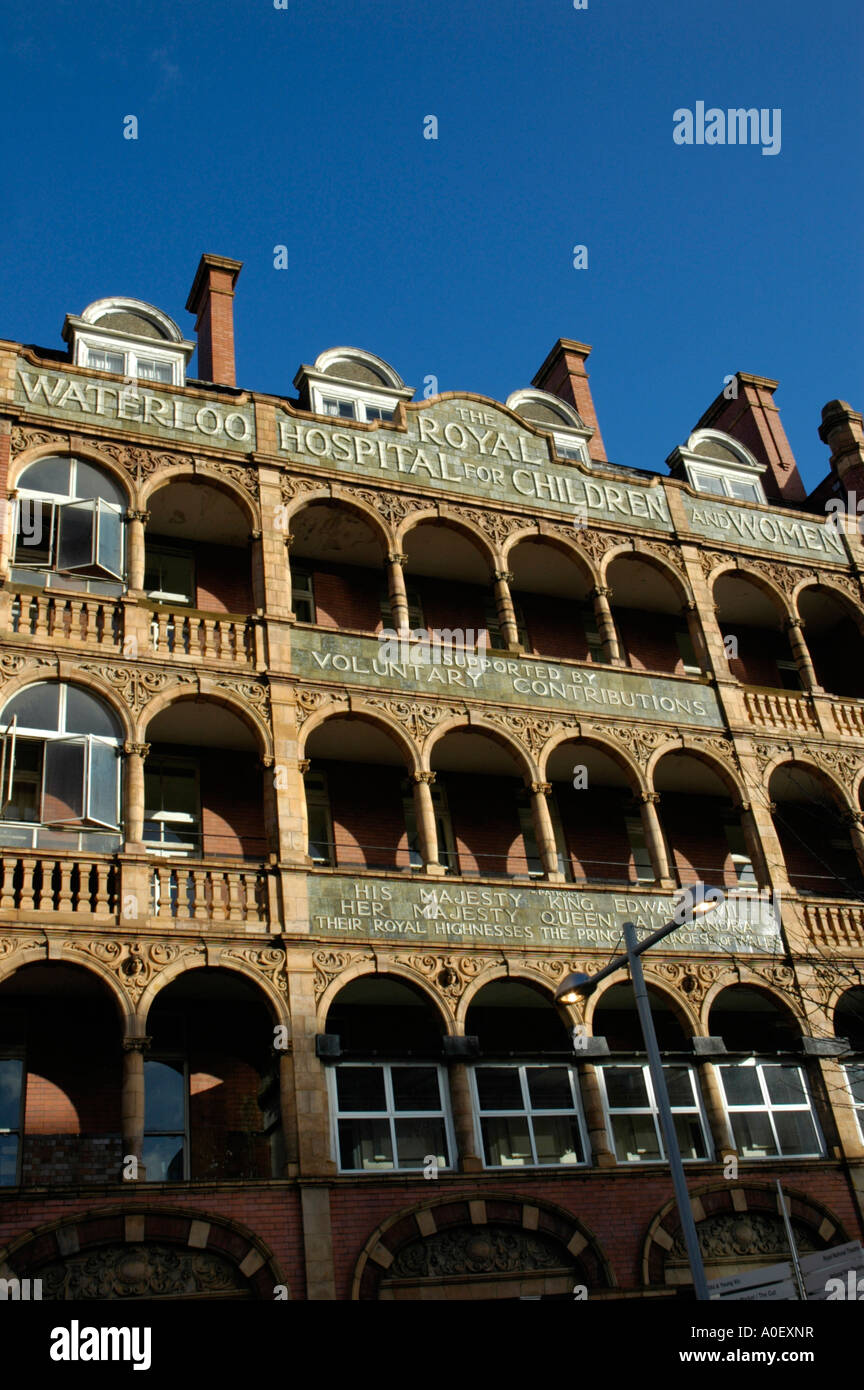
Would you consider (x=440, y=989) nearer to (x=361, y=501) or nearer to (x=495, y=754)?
(x=495, y=754)

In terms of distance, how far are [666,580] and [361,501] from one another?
676 centimetres

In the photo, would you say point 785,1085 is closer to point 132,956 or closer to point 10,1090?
point 132,956

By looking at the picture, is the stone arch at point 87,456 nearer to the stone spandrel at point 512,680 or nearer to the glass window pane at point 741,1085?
the stone spandrel at point 512,680

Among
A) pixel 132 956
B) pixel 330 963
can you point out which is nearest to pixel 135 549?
pixel 132 956

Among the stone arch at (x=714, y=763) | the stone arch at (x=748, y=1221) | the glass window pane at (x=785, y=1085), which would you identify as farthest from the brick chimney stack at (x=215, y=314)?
the stone arch at (x=748, y=1221)

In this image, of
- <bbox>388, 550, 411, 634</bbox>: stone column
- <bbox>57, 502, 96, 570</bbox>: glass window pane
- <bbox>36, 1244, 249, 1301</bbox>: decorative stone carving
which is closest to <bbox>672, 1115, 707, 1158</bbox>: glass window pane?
<bbox>36, 1244, 249, 1301</bbox>: decorative stone carving

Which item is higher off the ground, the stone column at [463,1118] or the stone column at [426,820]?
the stone column at [426,820]

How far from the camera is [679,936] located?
2094 centimetres

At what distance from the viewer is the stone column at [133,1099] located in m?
15.8

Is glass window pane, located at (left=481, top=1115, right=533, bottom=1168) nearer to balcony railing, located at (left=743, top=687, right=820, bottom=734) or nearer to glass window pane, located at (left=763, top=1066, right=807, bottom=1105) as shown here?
glass window pane, located at (left=763, top=1066, right=807, bottom=1105)

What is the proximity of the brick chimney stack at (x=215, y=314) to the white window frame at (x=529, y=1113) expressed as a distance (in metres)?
13.8

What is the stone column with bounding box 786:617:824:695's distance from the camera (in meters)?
25.5

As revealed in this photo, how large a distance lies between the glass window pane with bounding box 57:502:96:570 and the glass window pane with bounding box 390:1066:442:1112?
9.10 metres

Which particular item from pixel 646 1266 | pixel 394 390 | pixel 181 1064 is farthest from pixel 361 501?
pixel 646 1266
